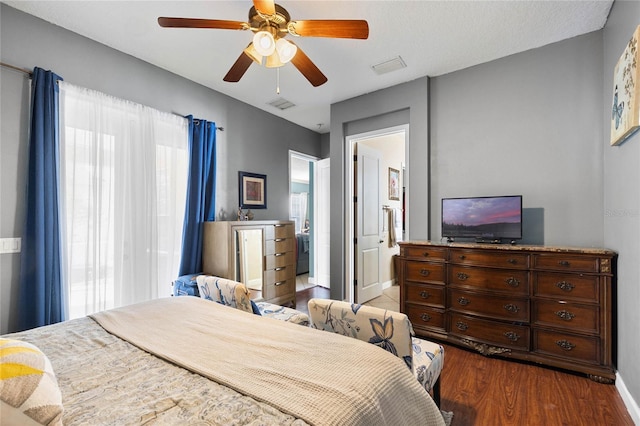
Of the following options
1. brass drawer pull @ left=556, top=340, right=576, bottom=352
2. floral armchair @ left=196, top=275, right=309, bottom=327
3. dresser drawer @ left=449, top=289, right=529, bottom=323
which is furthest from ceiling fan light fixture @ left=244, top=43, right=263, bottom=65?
brass drawer pull @ left=556, top=340, right=576, bottom=352

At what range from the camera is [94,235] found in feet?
8.45

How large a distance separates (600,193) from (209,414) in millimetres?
3324

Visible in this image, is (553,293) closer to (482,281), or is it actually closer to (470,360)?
(482,281)

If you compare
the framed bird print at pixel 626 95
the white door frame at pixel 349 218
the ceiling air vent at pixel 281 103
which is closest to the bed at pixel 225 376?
the framed bird print at pixel 626 95

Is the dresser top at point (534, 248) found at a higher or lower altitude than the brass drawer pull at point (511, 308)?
higher

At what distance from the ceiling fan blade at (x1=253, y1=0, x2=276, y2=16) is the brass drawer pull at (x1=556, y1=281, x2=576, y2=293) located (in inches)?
113

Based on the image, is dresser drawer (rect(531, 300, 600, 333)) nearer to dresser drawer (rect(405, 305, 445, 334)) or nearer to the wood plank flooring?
the wood plank flooring

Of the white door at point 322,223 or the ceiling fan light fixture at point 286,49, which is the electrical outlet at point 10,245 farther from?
the white door at point 322,223

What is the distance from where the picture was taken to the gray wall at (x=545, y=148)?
6.54 feet

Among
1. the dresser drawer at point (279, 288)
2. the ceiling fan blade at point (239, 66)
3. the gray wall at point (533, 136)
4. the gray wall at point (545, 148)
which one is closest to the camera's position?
Result: the gray wall at point (545, 148)

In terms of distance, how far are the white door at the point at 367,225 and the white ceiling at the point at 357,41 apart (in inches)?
48.8

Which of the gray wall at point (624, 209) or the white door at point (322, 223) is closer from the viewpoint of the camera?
the gray wall at point (624, 209)

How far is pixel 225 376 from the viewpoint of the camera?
1023 mm

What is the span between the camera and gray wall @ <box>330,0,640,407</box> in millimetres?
1994
